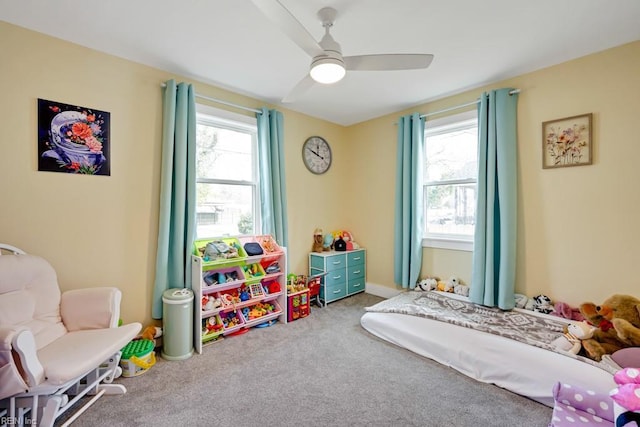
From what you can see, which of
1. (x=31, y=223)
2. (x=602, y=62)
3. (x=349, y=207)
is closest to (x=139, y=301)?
(x=31, y=223)

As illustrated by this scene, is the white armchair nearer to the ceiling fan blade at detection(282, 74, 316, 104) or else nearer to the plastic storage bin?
the plastic storage bin

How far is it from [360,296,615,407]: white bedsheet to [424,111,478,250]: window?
3.88ft

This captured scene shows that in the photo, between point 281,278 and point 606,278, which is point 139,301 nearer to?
point 281,278

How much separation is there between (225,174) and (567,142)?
11.0 ft

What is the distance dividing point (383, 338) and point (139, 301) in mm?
2280

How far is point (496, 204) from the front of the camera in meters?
2.78

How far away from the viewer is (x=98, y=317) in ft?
6.19

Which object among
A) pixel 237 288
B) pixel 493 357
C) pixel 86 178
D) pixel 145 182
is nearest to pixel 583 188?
pixel 493 357

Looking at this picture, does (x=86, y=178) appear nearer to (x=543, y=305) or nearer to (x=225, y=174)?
(x=225, y=174)

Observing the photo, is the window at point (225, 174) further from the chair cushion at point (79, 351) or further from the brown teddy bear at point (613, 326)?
the brown teddy bear at point (613, 326)

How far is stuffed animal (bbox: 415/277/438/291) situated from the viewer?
325 centimetres

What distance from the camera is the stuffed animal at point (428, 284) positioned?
10.7 ft

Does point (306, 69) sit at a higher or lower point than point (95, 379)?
higher

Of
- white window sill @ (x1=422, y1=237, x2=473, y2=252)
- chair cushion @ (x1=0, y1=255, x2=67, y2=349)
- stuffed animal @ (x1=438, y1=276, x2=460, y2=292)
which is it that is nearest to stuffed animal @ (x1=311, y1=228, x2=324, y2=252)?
white window sill @ (x1=422, y1=237, x2=473, y2=252)
